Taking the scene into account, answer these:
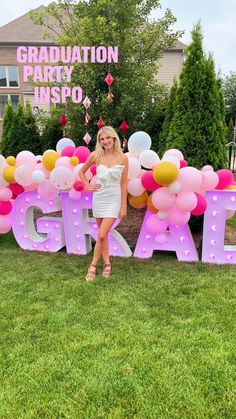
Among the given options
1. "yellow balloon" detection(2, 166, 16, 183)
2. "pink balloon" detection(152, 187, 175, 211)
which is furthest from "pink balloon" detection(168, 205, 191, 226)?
"yellow balloon" detection(2, 166, 16, 183)

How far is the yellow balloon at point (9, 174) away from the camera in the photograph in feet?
15.1

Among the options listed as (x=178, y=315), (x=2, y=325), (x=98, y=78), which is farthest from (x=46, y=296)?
A: (x=98, y=78)

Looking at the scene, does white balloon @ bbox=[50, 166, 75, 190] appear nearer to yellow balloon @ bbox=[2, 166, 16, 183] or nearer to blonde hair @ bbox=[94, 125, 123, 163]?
blonde hair @ bbox=[94, 125, 123, 163]

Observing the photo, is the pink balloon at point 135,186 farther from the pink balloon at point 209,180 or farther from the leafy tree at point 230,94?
the leafy tree at point 230,94

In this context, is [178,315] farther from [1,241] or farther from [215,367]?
[1,241]

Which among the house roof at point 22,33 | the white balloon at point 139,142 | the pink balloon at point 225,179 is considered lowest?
the pink balloon at point 225,179

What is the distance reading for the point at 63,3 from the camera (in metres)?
7.43

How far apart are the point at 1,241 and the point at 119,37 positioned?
396 cm

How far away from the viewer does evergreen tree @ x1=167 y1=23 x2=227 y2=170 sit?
491cm

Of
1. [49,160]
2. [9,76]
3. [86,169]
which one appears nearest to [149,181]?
[86,169]

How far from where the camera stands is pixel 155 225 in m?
4.22

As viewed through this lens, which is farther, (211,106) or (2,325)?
(211,106)

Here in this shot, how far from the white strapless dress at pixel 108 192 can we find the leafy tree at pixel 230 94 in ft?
109

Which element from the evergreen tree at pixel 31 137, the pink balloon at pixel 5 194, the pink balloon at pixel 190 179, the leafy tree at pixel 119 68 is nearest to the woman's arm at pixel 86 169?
the pink balloon at pixel 190 179
